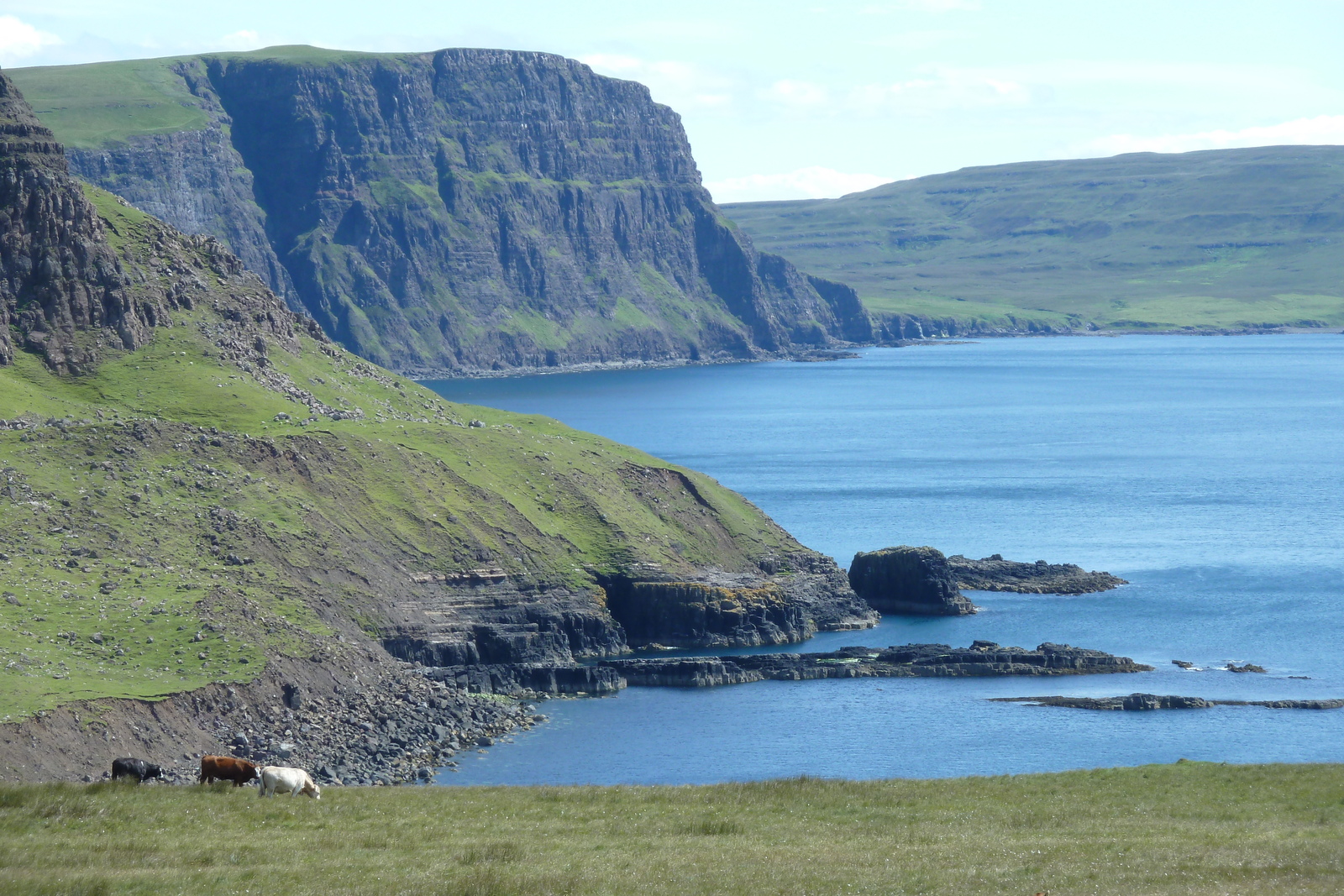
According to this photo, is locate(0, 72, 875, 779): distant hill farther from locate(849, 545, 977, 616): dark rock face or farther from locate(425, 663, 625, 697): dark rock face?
locate(849, 545, 977, 616): dark rock face

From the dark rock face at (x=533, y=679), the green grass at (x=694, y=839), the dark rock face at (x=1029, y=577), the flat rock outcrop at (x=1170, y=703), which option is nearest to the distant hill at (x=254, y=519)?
the dark rock face at (x=533, y=679)

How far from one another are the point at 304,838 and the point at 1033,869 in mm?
17653

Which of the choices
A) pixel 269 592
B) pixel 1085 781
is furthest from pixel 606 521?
pixel 1085 781

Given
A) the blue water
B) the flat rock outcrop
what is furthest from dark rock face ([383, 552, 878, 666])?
the flat rock outcrop

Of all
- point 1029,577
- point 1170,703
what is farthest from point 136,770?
point 1029,577

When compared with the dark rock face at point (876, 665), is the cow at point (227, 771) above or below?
above

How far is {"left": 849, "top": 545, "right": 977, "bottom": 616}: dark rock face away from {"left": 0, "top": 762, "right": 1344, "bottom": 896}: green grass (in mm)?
74337

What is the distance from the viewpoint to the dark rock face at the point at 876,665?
102312mm

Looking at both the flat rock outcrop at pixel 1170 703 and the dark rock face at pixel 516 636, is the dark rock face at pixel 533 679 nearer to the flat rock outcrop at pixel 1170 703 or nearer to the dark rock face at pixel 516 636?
the dark rock face at pixel 516 636

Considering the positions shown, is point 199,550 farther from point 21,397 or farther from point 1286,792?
point 1286,792

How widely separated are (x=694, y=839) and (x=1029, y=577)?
3922 inches

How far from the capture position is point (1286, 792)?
47.1 meters

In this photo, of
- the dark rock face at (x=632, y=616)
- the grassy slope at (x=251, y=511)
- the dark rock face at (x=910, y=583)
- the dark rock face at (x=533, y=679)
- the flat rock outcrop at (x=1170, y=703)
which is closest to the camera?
the grassy slope at (x=251, y=511)

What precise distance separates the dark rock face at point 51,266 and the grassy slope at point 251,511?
208 cm
